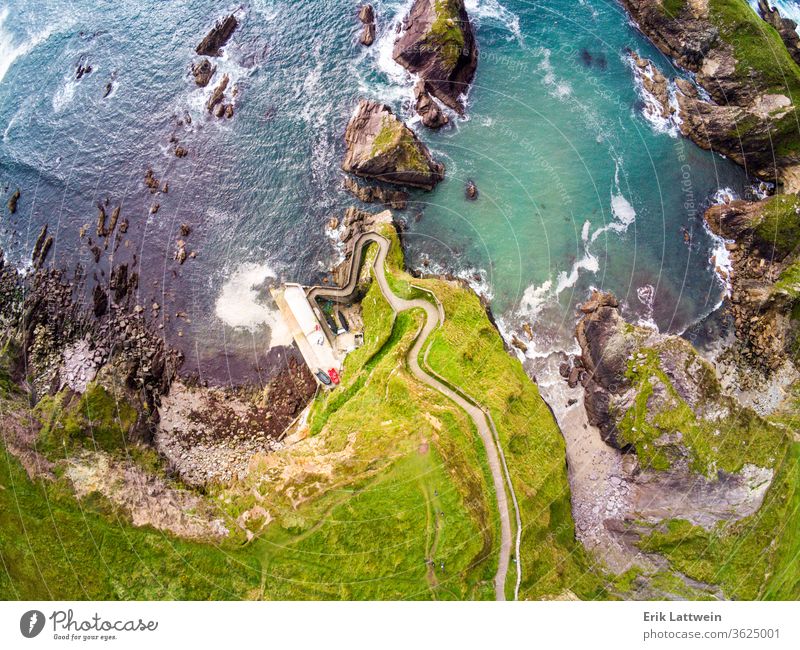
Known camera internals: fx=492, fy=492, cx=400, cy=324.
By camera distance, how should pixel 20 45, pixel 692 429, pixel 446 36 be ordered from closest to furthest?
1. pixel 692 429
2. pixel 446 36
3. pixel 20 45

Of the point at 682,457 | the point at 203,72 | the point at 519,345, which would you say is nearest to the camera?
the point at 682,457

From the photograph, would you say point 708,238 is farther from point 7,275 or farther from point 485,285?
point 7,275

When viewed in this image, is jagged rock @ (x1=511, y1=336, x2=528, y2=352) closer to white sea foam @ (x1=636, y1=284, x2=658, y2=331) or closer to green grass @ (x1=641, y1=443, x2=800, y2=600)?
white sea foam @ (x1=636, y1=284, x2=658, y2=331)

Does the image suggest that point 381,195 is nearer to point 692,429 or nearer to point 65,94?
point 692,429

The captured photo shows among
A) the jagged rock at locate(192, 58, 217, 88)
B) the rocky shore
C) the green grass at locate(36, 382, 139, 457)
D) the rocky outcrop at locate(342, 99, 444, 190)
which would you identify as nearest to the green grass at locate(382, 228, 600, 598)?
the rocky shore

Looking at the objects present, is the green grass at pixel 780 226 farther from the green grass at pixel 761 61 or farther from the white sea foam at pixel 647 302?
the white sea foam at pixel 647 302

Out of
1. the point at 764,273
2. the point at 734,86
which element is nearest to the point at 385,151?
the point at 734,86

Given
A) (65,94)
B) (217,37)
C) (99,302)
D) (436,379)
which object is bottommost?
(99,302)
